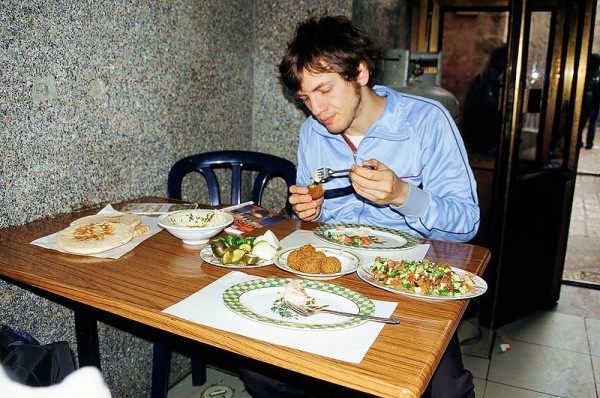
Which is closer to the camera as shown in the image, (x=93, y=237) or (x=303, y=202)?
(x=93, y=237)

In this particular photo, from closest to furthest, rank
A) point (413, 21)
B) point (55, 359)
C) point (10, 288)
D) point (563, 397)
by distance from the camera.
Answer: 1. point (55, 359)
2. point (10, 288)
3. point (563, 397)
4. point (413, 21)

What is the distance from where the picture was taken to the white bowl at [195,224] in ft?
5.04

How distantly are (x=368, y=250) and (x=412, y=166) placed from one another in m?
0.54

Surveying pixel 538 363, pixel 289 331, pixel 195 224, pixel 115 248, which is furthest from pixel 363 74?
pixel 538 363

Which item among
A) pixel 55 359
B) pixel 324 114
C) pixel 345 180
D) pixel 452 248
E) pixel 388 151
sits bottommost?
pixel 55 359

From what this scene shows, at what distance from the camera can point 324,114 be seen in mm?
1832

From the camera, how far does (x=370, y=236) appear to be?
5.59 feet

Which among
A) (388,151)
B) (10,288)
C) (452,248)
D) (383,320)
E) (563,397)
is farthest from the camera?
(563,397)

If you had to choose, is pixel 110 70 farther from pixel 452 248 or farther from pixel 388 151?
pixel 452 248

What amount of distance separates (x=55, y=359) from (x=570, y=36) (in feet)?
10.9

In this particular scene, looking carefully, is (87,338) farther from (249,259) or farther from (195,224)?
(249,259)

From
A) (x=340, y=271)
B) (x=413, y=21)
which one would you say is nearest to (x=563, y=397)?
(x=340, y=271)

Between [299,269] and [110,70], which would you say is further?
[110,70]

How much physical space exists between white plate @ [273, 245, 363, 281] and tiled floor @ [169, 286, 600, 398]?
134cm
